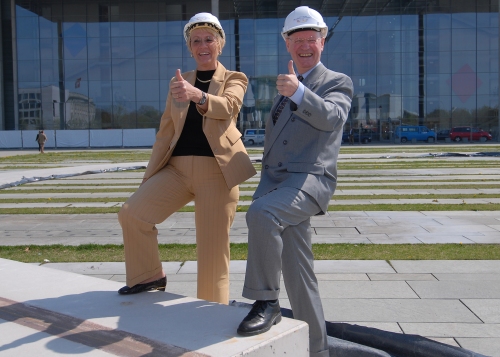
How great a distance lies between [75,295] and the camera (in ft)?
13.8

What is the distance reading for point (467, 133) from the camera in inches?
1906

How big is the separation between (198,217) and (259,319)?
3.26 feet

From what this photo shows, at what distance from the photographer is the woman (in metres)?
3.89

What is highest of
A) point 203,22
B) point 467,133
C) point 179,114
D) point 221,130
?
point 203,22

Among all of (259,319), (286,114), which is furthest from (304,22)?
(259,319)

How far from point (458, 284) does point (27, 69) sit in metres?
50.1

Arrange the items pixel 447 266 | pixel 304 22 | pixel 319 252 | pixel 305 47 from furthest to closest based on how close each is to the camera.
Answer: pixel 319 252
pixel 447 266
pixel 305 47
pixel 304 22

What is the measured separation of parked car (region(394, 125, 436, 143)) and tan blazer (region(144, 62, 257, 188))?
1821 inches

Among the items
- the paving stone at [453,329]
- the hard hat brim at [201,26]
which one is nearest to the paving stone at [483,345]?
the paving stone at [453,329]

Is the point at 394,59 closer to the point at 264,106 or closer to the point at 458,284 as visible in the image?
the point at 264,106

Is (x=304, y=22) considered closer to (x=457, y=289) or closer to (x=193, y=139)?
(x=193, y=139)

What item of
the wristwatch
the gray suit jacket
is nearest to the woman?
the wristwatch

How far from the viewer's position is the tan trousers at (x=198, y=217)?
3889mm

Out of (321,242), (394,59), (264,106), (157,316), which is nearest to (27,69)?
(264,106)
